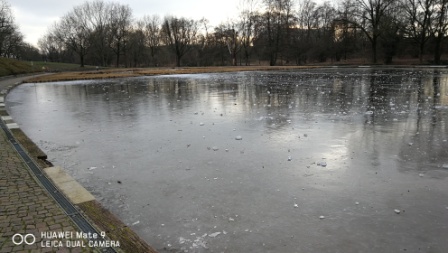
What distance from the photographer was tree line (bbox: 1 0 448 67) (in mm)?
55344

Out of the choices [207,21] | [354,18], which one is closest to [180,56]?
[207,21]

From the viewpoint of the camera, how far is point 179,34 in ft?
274

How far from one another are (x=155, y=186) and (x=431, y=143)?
6.02 m

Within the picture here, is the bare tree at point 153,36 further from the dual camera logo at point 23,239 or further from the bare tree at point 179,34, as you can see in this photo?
the dual camera logo at point 23,239

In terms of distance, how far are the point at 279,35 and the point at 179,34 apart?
28629 mm

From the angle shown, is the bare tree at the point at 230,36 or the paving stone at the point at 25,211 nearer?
the paving stone at the point at 25,211

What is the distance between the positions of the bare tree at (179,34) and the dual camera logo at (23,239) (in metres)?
79.7

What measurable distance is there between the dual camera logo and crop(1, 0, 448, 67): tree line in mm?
59027

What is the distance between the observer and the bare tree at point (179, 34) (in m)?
82.6

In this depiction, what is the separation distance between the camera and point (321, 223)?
4.13 meters

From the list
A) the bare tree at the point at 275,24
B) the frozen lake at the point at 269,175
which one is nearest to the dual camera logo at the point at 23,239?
the frozen lake at the point at 269,175

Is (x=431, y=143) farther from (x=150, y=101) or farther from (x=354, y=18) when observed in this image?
(x=354, y=18)

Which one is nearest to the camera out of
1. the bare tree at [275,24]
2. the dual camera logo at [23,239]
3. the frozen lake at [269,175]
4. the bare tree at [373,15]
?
the dual camera logo at [23,239]

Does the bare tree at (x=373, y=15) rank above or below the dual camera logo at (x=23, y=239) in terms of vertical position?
above
